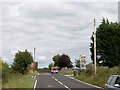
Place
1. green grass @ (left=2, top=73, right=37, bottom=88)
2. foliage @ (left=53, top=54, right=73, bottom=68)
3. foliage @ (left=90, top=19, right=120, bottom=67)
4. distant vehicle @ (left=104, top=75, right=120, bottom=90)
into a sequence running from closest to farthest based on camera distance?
distant vehicle @ (left=104, top=75, right=120, bottom=90) → green grass @ (left=2, top=73, right=37, bottom=88) → foliage @ (left=90, top=19, right=120, bottom=67) → foliage @ (left=53, top=54, right=73, bottom=68)

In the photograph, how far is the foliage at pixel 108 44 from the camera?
8369 centimetres

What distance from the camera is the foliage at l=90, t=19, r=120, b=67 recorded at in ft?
275

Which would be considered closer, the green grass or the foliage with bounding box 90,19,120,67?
the green grass

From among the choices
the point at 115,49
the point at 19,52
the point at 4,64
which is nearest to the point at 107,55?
the point at 115,49

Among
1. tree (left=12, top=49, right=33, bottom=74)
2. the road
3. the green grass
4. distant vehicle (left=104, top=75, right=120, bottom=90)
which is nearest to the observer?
distant vehicle (left=104, top=75, right=120, bottom=90)

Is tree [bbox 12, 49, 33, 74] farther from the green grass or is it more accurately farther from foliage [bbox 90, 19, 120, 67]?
the green grass

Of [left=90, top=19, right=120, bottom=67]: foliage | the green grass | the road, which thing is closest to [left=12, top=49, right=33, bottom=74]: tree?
[left=90, top=19, right=120, bottom=67]: foliage

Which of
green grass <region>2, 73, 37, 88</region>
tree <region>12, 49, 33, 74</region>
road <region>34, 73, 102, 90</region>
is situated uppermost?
tree <region>12, 49, 33, 74</region>

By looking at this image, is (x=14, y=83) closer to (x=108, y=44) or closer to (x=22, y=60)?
(x=22, y=60)

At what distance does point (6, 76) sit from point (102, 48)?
53.1 metres

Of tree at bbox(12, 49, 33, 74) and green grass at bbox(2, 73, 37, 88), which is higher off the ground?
tree at bbox(12, 49, 33, 74)

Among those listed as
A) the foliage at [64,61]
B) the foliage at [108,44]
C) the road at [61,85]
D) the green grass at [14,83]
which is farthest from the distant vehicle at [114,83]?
the foliage at [64,61]

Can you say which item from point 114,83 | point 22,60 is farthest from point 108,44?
point 114,83

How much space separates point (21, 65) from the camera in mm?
72938
